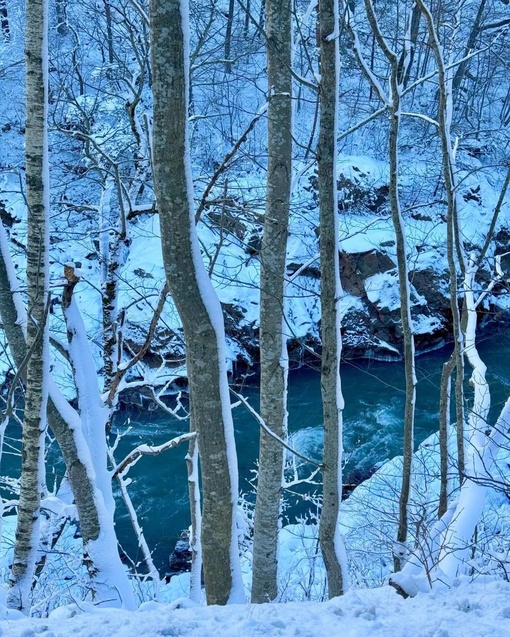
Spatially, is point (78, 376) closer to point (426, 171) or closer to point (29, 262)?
point (29, 262)

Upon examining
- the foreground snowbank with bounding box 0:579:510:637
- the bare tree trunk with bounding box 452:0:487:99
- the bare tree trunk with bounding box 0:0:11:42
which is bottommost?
the foreground snowbank with bounding box 0:579:510:637

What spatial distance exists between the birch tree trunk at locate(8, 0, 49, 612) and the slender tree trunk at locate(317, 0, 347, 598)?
5.75ft

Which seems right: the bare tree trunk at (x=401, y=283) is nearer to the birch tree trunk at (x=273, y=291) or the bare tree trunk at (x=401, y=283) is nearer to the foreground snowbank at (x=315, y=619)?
the birch tree trunk at (x=273, y=291)

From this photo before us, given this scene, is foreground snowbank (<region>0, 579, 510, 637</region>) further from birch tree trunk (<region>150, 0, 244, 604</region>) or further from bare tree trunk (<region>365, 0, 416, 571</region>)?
bare tree trunk (<region>365, 0, 416, 571</region>)

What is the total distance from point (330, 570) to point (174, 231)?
294 centimetres

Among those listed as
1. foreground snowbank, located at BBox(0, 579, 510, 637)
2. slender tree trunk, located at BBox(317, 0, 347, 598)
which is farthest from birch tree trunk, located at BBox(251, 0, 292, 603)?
foreground snowbank, located at BBox(0, 579, 510, 637)

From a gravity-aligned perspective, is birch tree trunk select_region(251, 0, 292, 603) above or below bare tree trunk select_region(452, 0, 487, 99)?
below

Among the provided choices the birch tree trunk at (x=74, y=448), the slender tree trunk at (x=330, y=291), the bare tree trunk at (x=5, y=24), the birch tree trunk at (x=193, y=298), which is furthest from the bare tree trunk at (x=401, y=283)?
the bare tree trunk at (x=5, y=24)

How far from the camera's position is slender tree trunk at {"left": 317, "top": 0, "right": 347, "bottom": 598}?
3.53 meters

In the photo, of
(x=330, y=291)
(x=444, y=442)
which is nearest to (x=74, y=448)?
(x=330, y=291)

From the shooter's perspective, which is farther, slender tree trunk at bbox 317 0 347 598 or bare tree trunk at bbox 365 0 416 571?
bare tree trunk at bbox 365 0 416 571

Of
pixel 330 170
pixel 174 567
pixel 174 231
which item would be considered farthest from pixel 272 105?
pixel 174 567

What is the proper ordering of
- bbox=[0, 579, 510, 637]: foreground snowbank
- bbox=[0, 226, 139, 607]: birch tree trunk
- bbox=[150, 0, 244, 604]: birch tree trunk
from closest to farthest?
1. bbox=[0, 579, 510, 637]: foreground snowbank
2. bbox=[150, 0, 244, 604]: birch tree trunk
3. bbox=[0, 226, 139, 607]: birch tree trunk

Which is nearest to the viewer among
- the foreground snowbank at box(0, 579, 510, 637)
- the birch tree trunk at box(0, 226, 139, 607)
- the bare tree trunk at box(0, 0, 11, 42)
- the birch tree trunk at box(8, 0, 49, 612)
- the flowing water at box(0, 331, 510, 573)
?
the foreground snowbank at box(0, 579, 510, 637)
